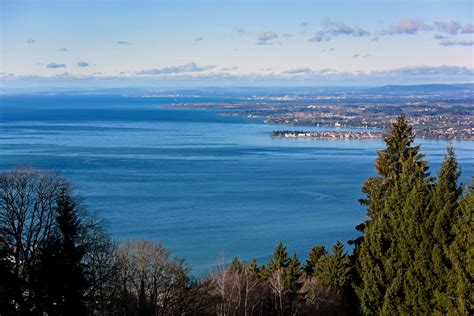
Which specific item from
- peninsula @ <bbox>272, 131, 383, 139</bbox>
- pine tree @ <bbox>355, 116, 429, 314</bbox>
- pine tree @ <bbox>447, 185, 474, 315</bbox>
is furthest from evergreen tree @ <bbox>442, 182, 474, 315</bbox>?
peninsula @ <bbox>272, 131, 383, 139</bbox>

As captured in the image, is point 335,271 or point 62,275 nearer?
point 62,275

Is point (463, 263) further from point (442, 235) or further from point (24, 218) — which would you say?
point (24, 218)

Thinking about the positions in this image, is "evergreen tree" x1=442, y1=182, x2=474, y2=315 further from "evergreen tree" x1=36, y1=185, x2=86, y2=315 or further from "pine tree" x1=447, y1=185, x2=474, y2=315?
"evergreen tree" x1=36, y1=185, x2=86, y2=315

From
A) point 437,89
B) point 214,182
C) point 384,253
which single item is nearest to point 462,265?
point 384,253

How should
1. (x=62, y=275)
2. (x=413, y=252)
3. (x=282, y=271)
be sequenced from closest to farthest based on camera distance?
(x=413, y=252) < (x=62, y=275) < (x=282, y=271)

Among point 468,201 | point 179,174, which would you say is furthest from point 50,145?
point 468,201

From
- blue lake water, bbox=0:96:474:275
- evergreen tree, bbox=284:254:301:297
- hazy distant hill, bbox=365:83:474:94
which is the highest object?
hazy distant hill, bbox=365:83:474:94

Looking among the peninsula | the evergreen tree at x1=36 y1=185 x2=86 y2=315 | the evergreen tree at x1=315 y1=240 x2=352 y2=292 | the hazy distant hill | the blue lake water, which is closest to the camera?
the evergreen tree at x1=36 y1=185 x2=86 y2=315

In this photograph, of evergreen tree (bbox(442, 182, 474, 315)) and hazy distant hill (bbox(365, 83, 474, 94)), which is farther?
hazy distant hill (bbox(365, 83, 474, 94))
